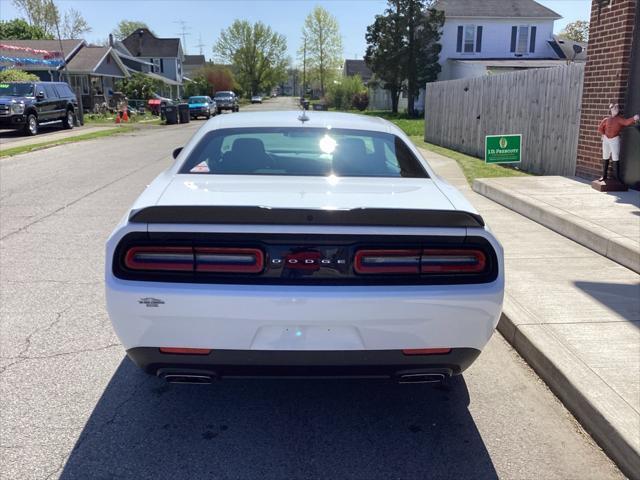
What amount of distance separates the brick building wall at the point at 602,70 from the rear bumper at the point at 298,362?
796cm

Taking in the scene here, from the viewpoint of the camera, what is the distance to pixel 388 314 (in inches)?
113

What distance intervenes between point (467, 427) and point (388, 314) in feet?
3.41

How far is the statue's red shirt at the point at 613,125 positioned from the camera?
8.73 meters

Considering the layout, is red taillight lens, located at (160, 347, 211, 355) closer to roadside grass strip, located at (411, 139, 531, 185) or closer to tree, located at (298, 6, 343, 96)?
roadside grass strip, located at (411, 139, 531, 185)

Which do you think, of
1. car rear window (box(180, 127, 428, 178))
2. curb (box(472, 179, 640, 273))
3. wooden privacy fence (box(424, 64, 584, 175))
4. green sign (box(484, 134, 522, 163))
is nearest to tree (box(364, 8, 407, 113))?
wooden privacy fence (box(424, 64, 584, 175))

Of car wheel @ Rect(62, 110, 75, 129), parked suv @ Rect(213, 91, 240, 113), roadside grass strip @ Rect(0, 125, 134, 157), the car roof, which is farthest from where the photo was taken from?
parked suv @ Rect(213, 91, 240, 113)

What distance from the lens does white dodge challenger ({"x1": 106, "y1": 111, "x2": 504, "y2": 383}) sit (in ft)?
9.34

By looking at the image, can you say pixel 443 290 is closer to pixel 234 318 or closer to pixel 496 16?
pixel 234 318

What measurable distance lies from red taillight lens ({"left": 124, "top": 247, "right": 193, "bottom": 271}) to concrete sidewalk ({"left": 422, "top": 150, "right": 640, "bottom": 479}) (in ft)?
7.82

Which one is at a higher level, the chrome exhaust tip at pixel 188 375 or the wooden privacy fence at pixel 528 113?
the wooden privacy fence at pixel 528 113

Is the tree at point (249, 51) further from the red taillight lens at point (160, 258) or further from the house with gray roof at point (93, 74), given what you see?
the red taillight lens at point (160, 258)

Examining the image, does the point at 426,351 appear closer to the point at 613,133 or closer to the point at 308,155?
the point at 308,155

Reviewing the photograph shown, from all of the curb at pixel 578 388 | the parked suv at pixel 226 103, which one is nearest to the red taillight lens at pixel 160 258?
the curb at pixel 578 388

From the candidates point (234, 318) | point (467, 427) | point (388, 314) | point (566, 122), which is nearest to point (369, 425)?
point (467, 427)
